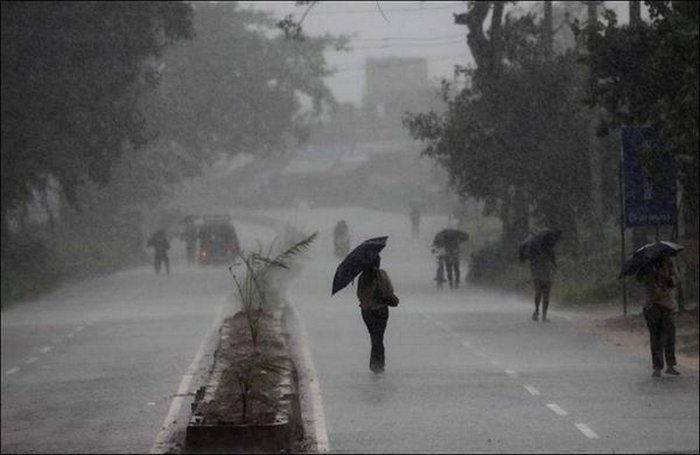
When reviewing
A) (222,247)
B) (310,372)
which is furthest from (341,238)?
(310,372)

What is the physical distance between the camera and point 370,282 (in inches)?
320

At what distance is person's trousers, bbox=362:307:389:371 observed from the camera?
7630 mm

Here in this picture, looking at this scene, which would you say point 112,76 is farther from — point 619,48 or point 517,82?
point 619,48

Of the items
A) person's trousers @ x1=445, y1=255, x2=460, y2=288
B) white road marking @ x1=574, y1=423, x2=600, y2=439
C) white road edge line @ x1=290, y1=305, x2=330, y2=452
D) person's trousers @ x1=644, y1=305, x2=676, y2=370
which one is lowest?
white road marking @ x1=574, y1=423, x2=600, y2=439

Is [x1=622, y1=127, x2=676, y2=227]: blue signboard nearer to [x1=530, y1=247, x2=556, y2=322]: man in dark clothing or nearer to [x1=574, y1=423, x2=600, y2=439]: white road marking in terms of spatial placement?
[x1=530, y1=247, x2=556, y2=322]: man in dark clothing

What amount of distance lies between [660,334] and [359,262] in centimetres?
171

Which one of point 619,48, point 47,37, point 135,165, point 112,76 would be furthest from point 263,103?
point 619,48

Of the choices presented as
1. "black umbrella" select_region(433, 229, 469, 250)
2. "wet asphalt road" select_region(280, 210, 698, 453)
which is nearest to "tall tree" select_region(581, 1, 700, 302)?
"black umbrella" select_region(433, 229, 469, 250)

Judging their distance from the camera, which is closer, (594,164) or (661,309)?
(661,309)

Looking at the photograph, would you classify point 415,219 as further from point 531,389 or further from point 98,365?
point 98,365

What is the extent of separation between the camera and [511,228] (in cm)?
1417

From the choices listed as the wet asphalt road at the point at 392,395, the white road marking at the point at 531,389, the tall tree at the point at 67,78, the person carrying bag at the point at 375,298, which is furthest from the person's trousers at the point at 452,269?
the white road marking at the point at 531,389

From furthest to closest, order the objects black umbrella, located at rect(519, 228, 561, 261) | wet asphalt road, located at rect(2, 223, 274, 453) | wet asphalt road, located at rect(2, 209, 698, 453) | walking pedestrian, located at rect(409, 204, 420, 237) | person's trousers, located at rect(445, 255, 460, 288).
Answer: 1. wet asphalt road, located at rect(2, 223, 274, 453)
2. wet asphalt road, located at rect(2, 209, 698, 453)
3. walking pedestrian, located at rect(409, 204, 420, 237)
4. person's trousers, located at rect(445, 255, 460, 288)
5. black umbrella, located at rect(519, 228, 561, 261)

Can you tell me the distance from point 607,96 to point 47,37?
62.6 metres
